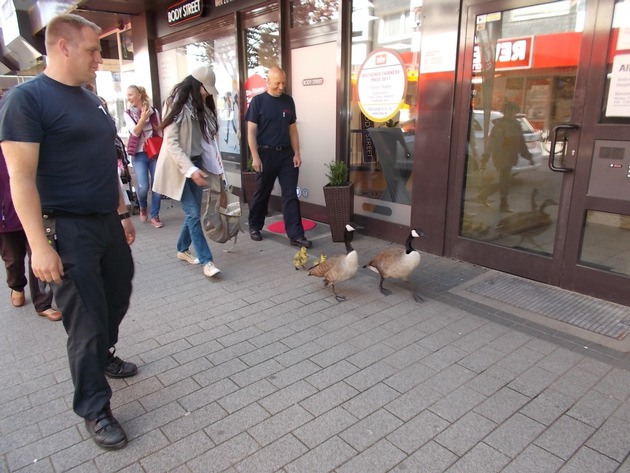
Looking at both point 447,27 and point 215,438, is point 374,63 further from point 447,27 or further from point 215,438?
point 215,438

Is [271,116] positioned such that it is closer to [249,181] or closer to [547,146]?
[249,181]

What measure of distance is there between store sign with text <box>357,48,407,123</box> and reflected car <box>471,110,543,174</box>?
106 cm

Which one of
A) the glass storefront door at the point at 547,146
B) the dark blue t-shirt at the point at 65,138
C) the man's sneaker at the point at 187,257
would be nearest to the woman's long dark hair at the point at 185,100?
the man's sneaker at the point at 187,257

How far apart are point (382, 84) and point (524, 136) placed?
194cm

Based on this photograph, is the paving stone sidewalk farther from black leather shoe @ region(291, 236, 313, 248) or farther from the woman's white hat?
the woman's white hat

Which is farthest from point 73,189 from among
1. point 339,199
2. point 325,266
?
point 339,199

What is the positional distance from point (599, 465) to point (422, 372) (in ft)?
3.55

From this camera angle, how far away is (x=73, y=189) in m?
2.33

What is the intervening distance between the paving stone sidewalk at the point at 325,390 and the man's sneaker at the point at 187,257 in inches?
32.3

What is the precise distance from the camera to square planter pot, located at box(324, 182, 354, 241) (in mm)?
5742

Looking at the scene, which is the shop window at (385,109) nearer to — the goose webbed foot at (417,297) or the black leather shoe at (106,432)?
the goose webbed foot at (417,297)

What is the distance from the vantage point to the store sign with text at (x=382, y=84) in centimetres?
548

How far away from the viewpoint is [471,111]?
4742 mm

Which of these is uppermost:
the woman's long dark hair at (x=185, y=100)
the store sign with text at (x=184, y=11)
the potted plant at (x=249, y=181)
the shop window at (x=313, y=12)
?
the store sign with text at (x=184, y=11)
